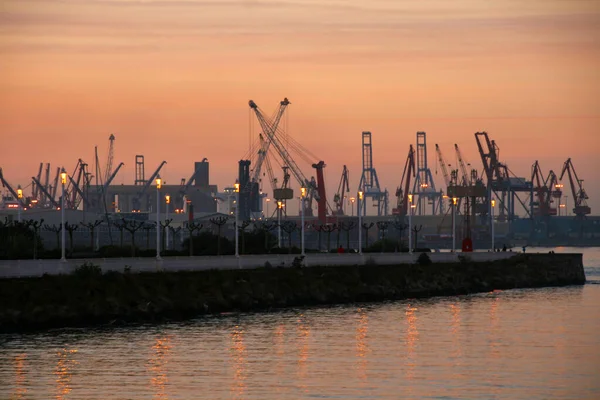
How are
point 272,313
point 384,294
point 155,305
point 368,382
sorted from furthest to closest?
point 384,294 < point 272,313 < point 155,305 < point 368,382

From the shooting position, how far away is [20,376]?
1896 inches

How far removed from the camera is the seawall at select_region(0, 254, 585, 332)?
6594 cm

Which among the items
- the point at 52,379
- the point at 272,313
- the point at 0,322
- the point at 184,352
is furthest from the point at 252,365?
the point at 272,313

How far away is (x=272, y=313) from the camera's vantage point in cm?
7788

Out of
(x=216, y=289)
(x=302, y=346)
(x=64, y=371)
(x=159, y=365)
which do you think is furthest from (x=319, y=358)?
(x=216, y=289)

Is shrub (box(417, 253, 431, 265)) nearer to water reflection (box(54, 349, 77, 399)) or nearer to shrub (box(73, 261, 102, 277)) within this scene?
shrub (box(73, 261, 102, 277))

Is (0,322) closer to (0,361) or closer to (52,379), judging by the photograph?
(0,361)

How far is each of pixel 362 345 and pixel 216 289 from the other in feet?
69.9

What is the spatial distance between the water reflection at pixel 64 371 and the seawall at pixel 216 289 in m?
9.54

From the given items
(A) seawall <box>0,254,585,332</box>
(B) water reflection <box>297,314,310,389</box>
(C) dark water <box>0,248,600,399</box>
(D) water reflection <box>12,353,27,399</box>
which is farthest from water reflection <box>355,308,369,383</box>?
(D) water reflection <box>12,353,27,399</box>

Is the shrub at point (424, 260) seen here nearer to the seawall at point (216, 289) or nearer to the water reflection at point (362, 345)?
the seawall at point (216, 289)

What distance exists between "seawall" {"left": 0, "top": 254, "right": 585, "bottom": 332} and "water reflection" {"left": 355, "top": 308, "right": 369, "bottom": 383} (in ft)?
26.7

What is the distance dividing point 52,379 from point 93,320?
796 inches

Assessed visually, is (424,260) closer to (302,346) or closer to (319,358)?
(302,346)
